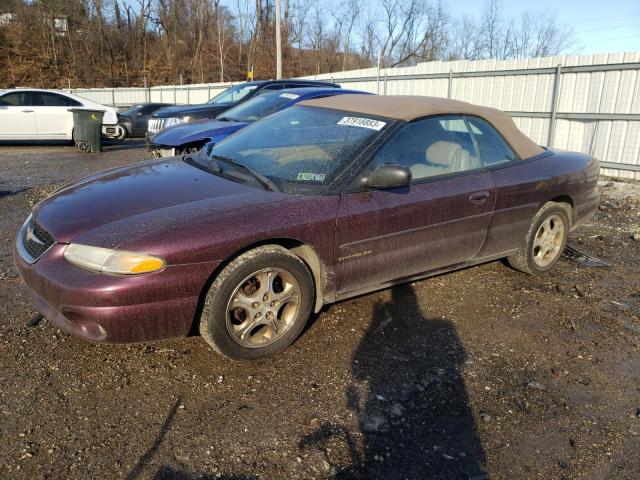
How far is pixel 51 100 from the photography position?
13102mm

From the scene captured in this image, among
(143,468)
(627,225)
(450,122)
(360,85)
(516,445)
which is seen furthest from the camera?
(360,85)

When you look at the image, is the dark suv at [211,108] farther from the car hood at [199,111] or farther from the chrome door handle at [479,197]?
the chrome door handle at [479,197]

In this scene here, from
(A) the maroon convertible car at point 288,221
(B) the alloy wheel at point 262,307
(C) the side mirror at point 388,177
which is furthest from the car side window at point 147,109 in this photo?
(B) the alloy wheel at point 262,307

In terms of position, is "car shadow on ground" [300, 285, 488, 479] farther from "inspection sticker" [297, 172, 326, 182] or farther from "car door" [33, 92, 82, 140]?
"car door" [33, 92, 82, 140]

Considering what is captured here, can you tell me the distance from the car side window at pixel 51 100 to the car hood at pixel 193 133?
7450 mm

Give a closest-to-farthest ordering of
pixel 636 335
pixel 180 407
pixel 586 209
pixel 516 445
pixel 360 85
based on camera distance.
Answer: pixel 516 445 < pixel 180 407 < pixel 636 335 < pixel 586 209 < pixel 360 85

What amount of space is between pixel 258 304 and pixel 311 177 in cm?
92

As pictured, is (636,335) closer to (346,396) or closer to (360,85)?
(346,396)

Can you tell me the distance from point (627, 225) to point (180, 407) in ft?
20.7

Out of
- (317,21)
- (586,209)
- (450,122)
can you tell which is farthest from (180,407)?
(317,21)

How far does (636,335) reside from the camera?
3705 millimetres

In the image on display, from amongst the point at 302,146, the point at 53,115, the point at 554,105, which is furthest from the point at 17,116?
the point at 554,105

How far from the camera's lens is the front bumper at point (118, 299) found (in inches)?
104

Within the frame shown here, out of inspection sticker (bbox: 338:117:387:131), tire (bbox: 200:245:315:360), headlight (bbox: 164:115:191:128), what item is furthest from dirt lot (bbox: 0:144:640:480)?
headlight (bbox: 164:115:191:128)
